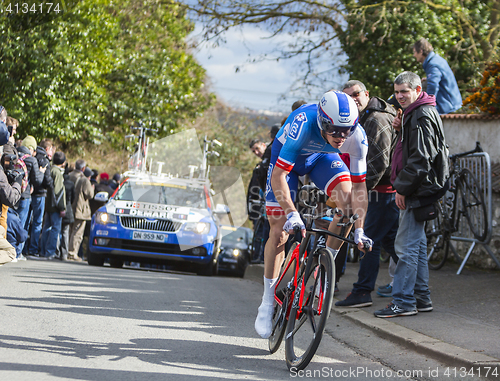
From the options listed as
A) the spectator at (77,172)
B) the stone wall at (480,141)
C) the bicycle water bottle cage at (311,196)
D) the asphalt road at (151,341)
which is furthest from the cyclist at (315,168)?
the spectator at (77,172)

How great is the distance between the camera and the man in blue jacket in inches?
299

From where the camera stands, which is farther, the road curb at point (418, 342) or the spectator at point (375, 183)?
the spectator at point (375, 183)

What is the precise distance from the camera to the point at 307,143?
433cm

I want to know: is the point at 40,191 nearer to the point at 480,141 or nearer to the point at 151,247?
the point at 151,247

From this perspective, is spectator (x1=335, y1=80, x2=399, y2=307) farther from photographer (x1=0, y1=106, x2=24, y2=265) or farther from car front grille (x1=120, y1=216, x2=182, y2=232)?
car front grille (x1=120, y1=216, x2=182, y2=232)

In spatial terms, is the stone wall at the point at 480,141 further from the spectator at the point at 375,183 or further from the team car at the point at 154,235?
the team car at the point at 154,235

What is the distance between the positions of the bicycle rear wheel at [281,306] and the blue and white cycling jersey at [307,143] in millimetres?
729

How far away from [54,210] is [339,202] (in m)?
Answer: 8.24

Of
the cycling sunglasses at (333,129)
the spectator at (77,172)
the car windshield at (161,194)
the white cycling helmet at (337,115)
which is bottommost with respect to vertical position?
the car windshield at (161,194)

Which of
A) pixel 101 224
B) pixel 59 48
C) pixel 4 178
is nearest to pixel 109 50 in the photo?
pixel 59 48

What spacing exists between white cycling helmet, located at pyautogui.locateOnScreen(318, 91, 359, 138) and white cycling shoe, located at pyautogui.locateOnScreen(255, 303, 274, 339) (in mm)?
1486

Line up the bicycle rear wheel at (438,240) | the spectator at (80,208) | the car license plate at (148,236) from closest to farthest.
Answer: the bicycle rear wheel at (438,240) < the car license plate at (148,236) < the spectator at (80,208)

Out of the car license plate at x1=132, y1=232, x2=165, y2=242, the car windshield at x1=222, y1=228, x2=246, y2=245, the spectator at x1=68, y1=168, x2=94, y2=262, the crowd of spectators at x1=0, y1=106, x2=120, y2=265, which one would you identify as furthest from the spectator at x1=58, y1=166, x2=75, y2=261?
the car windshield at x1=222, y1=228, x2=246, y2=245

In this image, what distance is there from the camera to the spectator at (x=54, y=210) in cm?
1135
